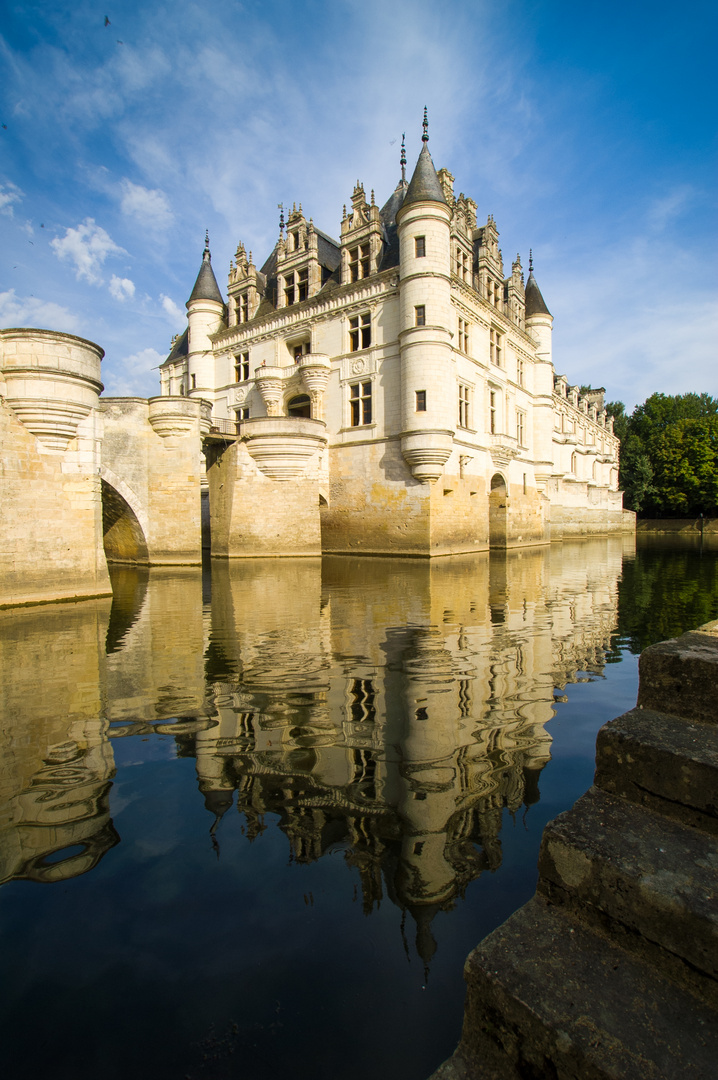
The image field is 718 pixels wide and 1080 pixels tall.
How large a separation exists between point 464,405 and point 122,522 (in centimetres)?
1361

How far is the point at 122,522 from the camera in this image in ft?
57.1

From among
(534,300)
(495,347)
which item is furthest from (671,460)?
(495,347)

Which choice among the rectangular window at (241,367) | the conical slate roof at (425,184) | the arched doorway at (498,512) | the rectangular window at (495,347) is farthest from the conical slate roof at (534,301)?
the rectangular window at (241,367)

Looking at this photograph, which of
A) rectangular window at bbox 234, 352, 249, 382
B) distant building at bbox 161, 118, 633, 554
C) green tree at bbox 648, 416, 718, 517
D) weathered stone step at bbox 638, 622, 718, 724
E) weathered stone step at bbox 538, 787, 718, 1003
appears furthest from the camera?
green tree at bbox 648, 416, 718, 517

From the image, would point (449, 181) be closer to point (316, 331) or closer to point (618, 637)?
point (316, 331)

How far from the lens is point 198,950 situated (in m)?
2.04

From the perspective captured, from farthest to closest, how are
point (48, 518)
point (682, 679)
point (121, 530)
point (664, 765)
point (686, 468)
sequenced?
1. point (686, 468)
2. point (121, 530)
3. point (48, 518)
4. point (682, 679)
5. point (664, 765)

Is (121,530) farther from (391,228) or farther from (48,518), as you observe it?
(391,228)

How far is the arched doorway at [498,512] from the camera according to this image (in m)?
25.9

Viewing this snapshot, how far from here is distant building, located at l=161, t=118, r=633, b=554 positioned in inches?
766

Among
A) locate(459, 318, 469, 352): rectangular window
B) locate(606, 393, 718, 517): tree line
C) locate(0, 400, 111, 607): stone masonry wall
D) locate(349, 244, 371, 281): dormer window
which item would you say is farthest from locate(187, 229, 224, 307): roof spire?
locate(606, 393, 718, 517): tree line

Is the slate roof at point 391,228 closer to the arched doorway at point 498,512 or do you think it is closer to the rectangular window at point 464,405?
the rectangular window at point 464,405

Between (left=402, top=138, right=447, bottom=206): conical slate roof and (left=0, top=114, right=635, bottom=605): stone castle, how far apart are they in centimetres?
8

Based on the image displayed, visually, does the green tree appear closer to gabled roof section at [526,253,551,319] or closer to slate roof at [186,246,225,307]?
gabled roof section at [526,253,551,319]
